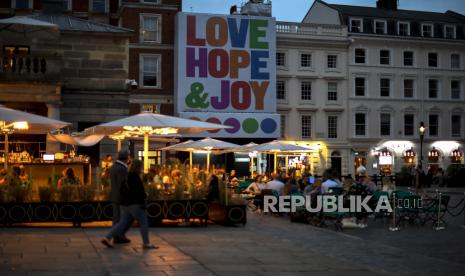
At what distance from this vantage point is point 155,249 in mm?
11570

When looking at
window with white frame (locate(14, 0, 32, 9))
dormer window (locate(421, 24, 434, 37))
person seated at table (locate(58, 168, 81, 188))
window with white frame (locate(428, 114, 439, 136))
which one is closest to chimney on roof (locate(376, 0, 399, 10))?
dormer window (locate(421, 24, 434, 37))

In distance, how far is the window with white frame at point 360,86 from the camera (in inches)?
2045

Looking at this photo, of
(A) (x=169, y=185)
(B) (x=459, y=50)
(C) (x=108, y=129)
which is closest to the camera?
(A) (x=169, y=185)

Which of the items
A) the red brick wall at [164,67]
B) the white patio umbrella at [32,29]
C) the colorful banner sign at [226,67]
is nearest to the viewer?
the white patio umbrella at [32,29]

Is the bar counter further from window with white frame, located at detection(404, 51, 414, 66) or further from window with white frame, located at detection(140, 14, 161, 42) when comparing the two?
window with white frame, located at detection(404, 51, 414, 66)

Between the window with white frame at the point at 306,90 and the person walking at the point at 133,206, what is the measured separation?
39.6 metres

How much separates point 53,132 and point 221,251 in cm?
1348

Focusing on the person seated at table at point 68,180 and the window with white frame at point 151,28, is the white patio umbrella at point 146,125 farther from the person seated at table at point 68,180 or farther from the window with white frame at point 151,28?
the window with white frame at point 151,28

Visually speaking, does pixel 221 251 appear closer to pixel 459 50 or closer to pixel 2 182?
pixel 2 182

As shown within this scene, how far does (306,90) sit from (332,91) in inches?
85.2

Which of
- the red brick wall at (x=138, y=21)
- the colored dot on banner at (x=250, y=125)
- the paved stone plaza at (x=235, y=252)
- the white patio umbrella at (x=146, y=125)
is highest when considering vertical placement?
the red brick wall at (x=138, y=21)

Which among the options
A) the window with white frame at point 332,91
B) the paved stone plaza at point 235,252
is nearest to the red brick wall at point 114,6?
the window with white frame at point 332,91

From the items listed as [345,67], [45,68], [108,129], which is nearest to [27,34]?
[45,68]

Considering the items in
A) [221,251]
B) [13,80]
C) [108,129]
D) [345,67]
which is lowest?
[221,251]
